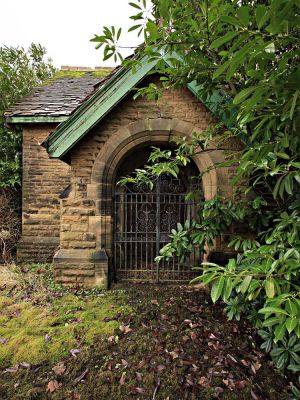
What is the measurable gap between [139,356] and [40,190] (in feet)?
18.5

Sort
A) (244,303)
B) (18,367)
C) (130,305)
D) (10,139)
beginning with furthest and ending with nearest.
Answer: (10,139) → (130,305) → (244,303) → (18,367)

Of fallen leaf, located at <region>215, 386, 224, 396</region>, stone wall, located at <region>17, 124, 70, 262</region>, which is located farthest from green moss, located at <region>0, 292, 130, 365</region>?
stone wall, located at <region>17, 124, 70, 262</region>

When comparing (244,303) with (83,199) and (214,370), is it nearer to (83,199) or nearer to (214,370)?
(214,370)

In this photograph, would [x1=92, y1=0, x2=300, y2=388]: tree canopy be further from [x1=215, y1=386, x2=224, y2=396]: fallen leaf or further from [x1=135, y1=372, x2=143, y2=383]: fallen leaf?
[x1=135, y1=372, x2=143, y2=383]: fallen leaf

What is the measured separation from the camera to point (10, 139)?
28.3 feet

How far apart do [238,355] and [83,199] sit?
3.48 m

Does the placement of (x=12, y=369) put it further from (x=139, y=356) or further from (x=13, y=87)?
(x=13, y=87)

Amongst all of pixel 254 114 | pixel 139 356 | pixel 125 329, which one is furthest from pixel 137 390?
pixel 254 114

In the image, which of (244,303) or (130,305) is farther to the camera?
(130,305)

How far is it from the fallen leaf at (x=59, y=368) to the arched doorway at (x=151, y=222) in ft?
7.60

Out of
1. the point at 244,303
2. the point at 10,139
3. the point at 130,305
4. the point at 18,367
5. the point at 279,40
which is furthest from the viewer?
the point at 10,139

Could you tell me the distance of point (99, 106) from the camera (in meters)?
4.44

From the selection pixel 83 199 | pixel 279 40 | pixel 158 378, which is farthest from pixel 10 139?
pixel 279 40

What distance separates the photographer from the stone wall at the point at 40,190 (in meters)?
7.26
